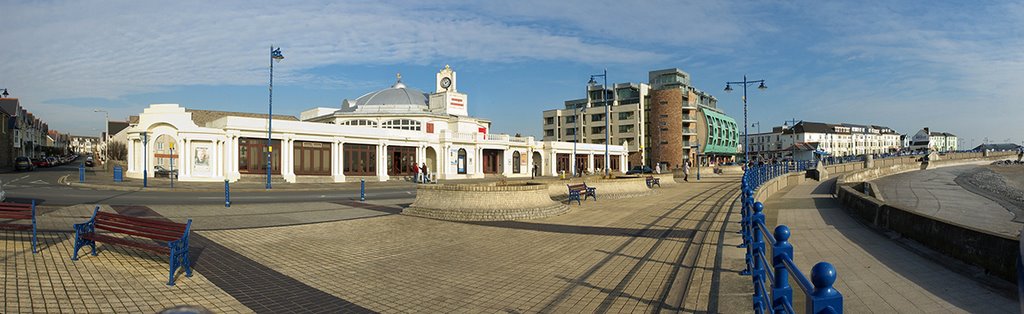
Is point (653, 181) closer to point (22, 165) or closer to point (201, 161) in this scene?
point (201, 161)

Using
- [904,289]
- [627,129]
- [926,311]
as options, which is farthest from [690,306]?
→ [627,129]

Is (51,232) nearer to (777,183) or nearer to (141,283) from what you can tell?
(141,283)

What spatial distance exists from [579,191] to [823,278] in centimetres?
1706

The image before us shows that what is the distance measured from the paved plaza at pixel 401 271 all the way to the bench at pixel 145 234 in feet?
0.88

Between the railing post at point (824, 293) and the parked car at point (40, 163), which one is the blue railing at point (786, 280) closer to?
the railing post at point (824, 293)

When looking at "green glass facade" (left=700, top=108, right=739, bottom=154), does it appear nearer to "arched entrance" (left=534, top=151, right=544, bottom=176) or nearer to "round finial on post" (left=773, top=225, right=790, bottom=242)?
"arched entrance" (left=534, top=151, right=544, bottom=176)

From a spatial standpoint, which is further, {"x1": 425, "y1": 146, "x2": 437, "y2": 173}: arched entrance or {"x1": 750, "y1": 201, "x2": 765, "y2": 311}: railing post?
{"x1": 425, "y1": 146, "x2": 437, "y2": 173}: arched entrance

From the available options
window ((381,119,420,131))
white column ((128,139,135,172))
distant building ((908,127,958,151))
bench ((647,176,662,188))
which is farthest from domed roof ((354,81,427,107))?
distant building ((908,127,958,151))

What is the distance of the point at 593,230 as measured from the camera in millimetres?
11219

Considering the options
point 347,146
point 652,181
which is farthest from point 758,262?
point 347,146

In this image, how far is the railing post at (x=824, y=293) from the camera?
189 cm

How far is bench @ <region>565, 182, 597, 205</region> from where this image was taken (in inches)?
698

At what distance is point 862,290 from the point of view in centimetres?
688

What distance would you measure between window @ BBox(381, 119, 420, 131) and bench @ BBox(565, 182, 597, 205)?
117 feet
